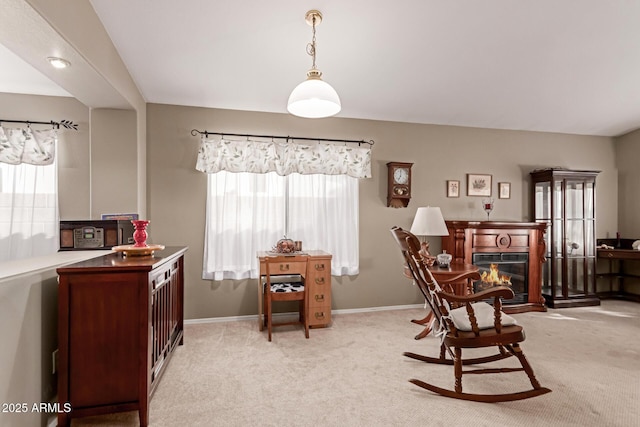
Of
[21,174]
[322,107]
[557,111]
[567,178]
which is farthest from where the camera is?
[567,178]

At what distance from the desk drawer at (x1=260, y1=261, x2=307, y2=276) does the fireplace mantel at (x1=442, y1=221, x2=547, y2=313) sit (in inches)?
79.4

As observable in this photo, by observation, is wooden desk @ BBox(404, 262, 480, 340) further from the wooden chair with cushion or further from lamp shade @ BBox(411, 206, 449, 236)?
the wooden chair with cushion

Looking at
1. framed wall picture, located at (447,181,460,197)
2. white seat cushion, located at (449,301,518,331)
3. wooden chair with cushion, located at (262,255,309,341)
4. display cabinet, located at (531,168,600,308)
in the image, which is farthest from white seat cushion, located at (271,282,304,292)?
display cabinet, located at (531,168,600,308)

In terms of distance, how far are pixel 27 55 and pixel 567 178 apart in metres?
5.95

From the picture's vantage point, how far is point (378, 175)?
4520 mm

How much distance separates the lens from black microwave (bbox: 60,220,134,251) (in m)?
2.88

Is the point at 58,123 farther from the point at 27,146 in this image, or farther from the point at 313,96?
the point at 313,96

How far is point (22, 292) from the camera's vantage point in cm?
171

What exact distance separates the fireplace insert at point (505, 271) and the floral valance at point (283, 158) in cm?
194

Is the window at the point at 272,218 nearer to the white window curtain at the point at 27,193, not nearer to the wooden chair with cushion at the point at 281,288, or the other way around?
the wooden chair with cushion at the point at 281,288

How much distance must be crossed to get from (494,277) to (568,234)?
1.44 m

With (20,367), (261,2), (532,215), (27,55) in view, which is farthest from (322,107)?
(532,215)

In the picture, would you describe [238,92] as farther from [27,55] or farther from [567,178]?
[567,178]

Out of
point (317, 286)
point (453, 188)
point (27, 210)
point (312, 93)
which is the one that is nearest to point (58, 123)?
point (27, 210)
